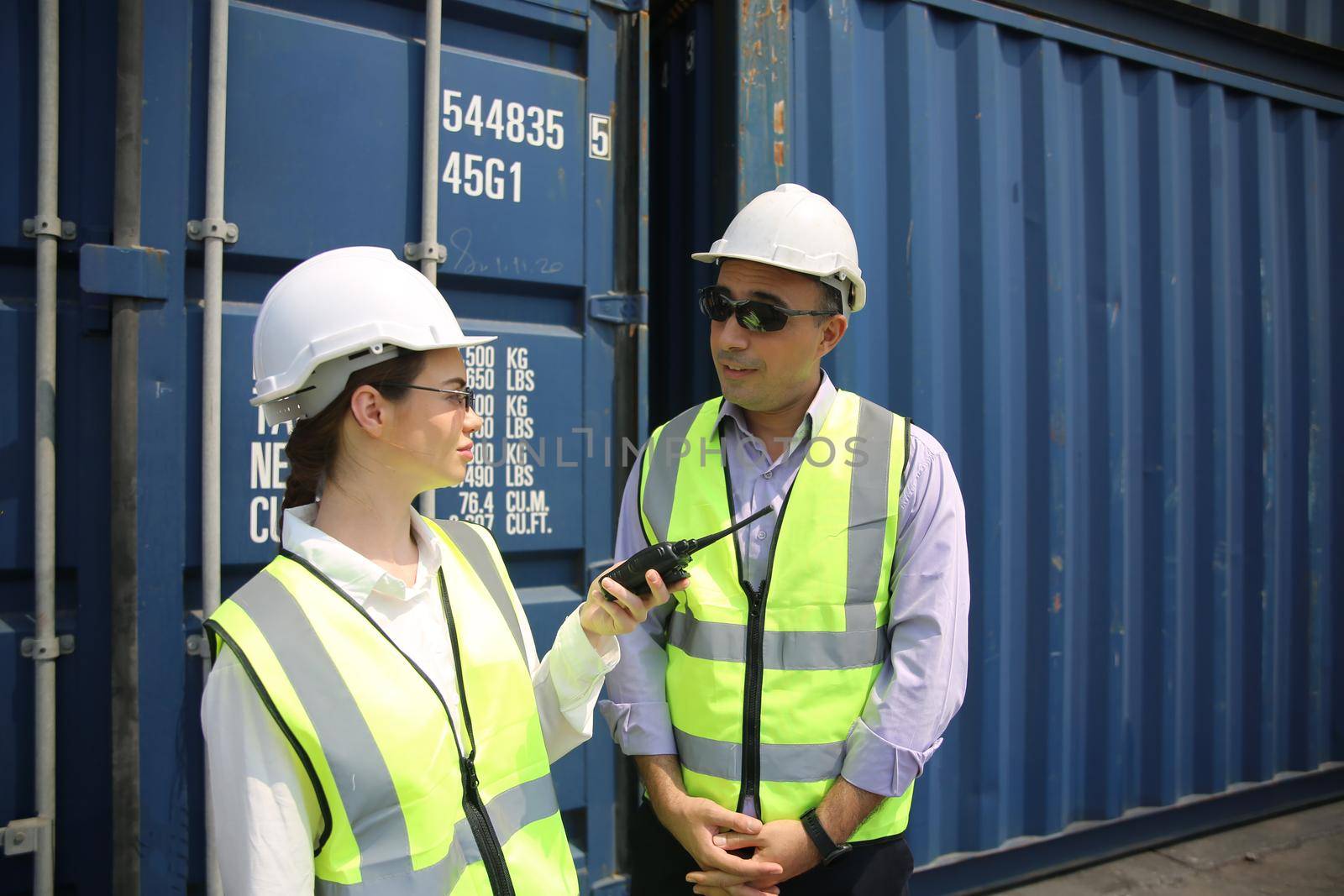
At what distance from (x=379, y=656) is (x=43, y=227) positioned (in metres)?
1.34

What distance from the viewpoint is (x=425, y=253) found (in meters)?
2.17

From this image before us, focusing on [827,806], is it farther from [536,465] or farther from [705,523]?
[536,465]

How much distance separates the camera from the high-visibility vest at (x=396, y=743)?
1.05 metres

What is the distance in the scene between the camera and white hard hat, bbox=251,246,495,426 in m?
1.20

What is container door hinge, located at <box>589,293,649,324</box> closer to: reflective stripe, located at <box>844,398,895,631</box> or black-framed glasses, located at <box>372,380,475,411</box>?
reflective stripe, located at <box>844,398,895,631</box>

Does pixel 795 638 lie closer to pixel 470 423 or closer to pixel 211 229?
pixel 470 423

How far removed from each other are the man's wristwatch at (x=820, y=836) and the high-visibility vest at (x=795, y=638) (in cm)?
3

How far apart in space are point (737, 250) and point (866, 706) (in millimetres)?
892

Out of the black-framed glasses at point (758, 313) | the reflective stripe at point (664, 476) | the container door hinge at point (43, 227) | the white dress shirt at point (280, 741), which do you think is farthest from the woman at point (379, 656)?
the container door hinge at point (43, 227)

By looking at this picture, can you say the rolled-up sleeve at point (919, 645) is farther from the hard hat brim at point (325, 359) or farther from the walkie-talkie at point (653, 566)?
the hard hat brim at point (325, 359)

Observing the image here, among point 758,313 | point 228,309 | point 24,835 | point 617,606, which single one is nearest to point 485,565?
point 617,606

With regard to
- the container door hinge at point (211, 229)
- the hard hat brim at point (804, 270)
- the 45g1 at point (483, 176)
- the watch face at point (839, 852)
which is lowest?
the watch face at point (839, 852)

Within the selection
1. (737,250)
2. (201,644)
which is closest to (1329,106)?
(737,250)

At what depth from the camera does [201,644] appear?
1.93 metres
